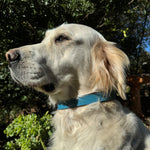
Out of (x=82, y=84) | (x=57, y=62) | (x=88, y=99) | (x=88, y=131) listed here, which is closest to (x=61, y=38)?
(x=57, y=62)

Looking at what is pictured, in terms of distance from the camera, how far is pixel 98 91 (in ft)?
5.74

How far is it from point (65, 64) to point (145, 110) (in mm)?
6380

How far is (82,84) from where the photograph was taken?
1.82m

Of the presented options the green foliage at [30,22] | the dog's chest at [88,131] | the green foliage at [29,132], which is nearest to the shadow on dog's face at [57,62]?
the dog's chest at [88,131]

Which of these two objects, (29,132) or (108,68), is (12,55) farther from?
(29,132)

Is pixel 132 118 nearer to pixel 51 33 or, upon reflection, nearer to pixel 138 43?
pixel 51 33

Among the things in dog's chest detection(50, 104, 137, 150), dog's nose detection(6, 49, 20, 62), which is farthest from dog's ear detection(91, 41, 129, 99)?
dog's nose detection(6, 49, 20, 62)

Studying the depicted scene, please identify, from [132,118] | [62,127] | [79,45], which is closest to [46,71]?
[79,45]

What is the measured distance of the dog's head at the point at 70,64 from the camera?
5.17 feet

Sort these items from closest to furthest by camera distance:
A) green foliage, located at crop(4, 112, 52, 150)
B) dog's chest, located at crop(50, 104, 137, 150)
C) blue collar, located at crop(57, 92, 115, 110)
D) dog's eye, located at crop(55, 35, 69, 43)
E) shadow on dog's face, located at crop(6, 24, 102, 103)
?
dog's chest, located at crop(50, 104, 137, 150), shadow on dog's face, located at crop(6, 24, 102, 103), blue collar, located at crop(57, 92, 115, 110), dog's eye, located at crop(55, 35, 69, 43), green foliage, located at crop(4, 112, 52, 150)

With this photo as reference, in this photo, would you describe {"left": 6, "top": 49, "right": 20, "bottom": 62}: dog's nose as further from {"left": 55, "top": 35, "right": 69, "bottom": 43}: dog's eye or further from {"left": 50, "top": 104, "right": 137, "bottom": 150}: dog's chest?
{"left": 50, "top": 104, "right": 137, "bottom": 150}: dog's chest

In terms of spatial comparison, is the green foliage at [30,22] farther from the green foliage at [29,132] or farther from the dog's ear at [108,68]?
the dog's ear at [108,68]

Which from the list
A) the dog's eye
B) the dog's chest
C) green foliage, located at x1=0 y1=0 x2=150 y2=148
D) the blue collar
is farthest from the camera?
green foliage, located at x1=0 y1=0 x2=150 y2=148

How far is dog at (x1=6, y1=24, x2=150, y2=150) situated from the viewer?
154cm
